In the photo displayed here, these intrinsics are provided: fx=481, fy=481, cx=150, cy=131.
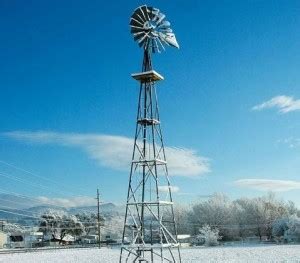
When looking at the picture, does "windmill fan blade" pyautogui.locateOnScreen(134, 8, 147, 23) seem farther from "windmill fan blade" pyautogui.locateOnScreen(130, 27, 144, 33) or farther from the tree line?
the tree line

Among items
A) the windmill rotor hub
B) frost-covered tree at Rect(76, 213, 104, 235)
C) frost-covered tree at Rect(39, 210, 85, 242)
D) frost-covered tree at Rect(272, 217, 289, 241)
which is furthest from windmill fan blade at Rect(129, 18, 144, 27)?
frost-covered tree at Rect(76, 213, 104, 235)

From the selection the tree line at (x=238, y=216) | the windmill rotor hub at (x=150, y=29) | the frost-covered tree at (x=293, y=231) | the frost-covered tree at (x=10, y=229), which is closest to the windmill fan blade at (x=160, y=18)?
the windmill rotor hub at (x=150, y=29)

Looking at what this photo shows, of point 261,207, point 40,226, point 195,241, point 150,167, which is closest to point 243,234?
point 261,207

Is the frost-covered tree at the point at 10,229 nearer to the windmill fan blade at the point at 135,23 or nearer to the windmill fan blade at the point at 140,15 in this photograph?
the windmill fan blade at the point at 135,23

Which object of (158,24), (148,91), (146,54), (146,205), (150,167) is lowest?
(146,205)

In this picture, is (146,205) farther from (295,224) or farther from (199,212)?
(199,212)

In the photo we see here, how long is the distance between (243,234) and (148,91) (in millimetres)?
86629

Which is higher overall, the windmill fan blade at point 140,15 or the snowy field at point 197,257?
the windmill fan blade at point 140,15

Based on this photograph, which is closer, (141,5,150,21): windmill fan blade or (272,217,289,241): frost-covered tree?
(141,5,150,21): windmill fan blade

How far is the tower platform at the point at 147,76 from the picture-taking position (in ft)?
105

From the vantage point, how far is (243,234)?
11188cm

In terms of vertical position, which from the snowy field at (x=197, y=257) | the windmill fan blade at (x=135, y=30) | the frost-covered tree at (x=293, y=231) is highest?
the windmill fan blade at (x=135, y=30)

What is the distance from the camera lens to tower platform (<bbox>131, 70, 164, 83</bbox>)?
105ft

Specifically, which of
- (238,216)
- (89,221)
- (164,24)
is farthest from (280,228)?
(164,24)
